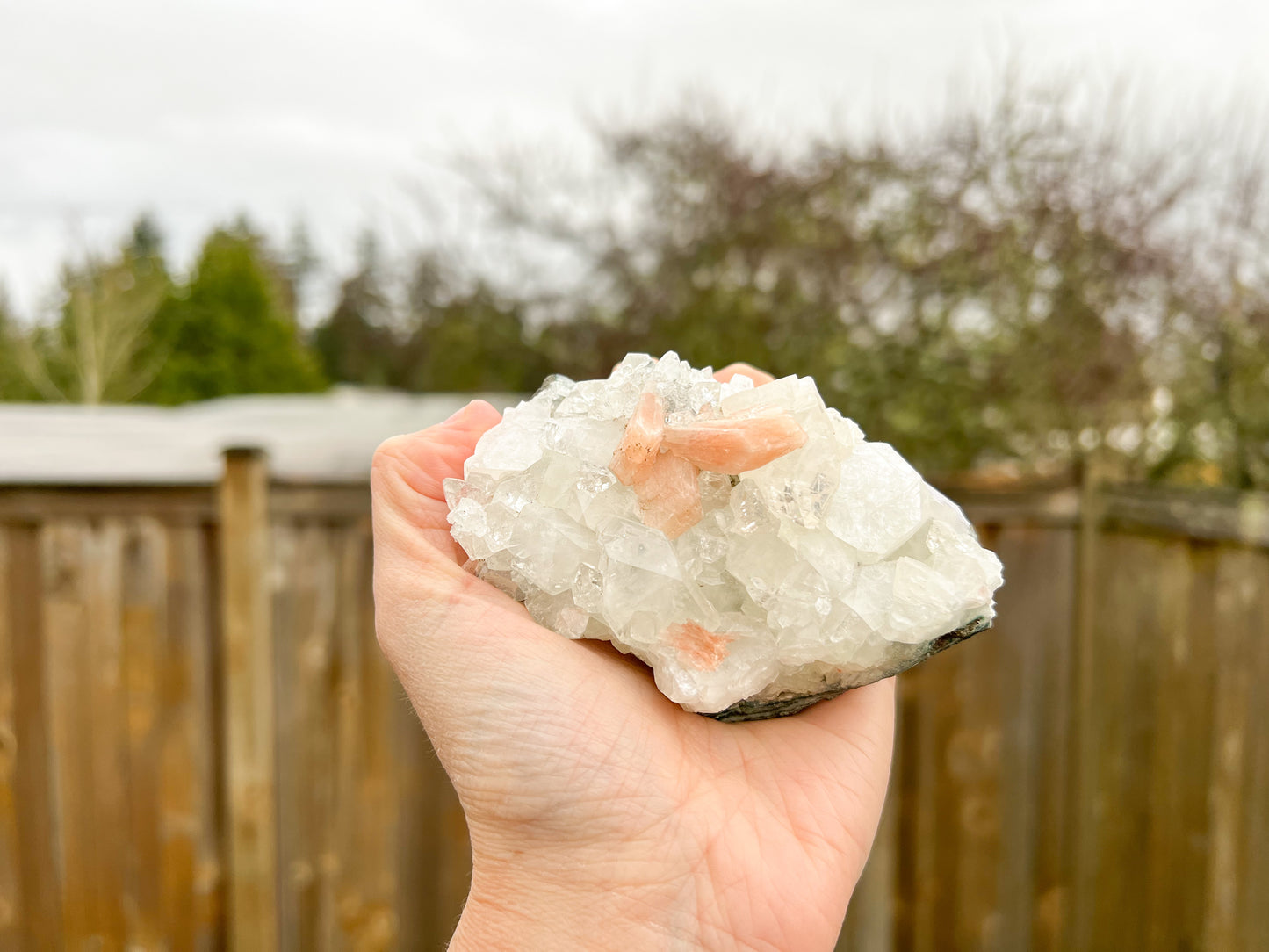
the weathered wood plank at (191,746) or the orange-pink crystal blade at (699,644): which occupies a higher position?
the orange-pink crystal blade at (699,644)

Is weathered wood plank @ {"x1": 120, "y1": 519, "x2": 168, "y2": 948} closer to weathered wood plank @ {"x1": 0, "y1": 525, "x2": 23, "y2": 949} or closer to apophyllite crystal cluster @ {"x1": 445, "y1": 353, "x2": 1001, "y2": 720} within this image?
weathered wood plank @ {"x1": 0, "y1": 525, "x2": 23, "y2": 949}

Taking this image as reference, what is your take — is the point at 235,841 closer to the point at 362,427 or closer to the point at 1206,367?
the point at 362,427

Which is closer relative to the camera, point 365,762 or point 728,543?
point 728,543

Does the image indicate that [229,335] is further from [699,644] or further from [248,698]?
[699,644]

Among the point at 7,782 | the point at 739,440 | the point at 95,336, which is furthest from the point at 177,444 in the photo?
the point at 95,336

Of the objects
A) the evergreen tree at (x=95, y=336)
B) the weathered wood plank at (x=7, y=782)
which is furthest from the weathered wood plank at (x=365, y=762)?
the evergreen tree at (x=95, y=336)

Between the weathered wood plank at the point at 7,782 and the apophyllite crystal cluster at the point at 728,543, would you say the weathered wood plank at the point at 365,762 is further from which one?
the apophyllite crystal cluster at the point at 728,543

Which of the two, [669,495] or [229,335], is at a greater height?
[229,335]
